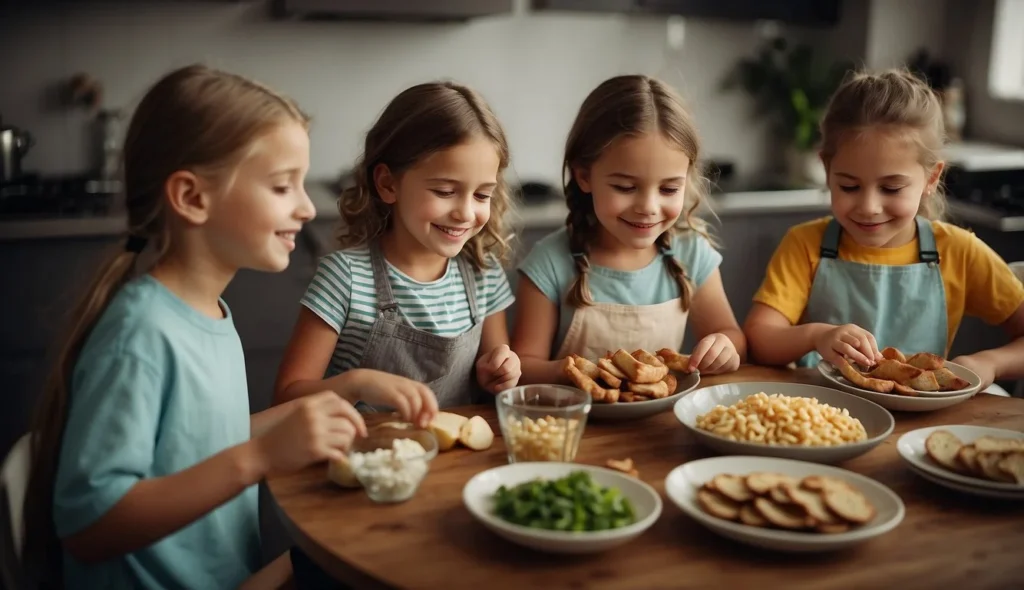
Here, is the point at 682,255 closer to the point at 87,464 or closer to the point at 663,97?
the point at 663,97

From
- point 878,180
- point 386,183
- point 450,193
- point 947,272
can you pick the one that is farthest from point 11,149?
point 947,272

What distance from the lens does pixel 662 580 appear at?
3.34ft

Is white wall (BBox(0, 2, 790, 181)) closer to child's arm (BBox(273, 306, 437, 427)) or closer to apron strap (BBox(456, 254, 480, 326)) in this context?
apron strap (BBox(456, 254, 480, 326))

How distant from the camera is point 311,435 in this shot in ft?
3.86

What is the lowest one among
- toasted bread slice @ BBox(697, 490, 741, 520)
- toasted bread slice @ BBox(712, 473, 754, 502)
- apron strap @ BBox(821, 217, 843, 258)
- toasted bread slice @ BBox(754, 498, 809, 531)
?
toasted bread slice @ BBox(697, 490, 741, 520)

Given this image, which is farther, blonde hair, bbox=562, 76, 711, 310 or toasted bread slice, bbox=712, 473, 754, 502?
blonde hair, bbox=562, 76, 711, 310

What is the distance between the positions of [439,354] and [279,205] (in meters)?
0.51

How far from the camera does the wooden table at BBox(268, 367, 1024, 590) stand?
1.02 m

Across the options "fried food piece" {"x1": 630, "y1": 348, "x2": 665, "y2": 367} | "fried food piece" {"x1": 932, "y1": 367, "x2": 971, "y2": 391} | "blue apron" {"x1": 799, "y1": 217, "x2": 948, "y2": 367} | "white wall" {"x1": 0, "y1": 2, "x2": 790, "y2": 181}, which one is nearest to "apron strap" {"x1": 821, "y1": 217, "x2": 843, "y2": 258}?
"blue apron" {"x1": 799, "y1": 217, "x2": 948, "y2": 367}

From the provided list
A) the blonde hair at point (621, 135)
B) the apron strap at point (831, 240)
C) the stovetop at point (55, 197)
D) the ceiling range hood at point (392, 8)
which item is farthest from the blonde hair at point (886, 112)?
the stovetop at point (55, 197)

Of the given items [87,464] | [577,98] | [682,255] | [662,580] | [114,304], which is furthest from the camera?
[577,98]

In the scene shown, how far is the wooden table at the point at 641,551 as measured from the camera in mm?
1021

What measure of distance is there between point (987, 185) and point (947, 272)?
5.34 ft

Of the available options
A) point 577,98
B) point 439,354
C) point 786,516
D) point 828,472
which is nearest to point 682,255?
point 439,354
